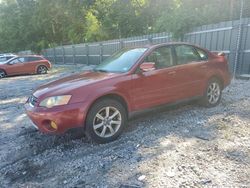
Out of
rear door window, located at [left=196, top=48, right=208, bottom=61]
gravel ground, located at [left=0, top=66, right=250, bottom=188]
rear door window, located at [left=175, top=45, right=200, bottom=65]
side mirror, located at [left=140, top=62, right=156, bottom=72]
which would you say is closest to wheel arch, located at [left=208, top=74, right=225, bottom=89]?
rear door window, located at [left=196, top=48, right=208, bottom=61]

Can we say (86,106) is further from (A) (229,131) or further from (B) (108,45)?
(B) (108,45)

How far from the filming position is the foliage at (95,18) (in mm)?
13708

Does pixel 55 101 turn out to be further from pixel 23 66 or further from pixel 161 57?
pixel 23 66

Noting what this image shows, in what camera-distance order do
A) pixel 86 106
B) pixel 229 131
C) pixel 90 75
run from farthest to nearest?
pixel 90 75 → pixel 229 131 → pixel 86 106

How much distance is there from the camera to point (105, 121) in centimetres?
473

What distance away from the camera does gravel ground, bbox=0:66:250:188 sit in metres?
3.55

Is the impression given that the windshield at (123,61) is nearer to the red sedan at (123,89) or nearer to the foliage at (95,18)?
the red sedan at (123,89)

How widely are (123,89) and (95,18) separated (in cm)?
2615

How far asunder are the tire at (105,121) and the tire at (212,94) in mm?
2270

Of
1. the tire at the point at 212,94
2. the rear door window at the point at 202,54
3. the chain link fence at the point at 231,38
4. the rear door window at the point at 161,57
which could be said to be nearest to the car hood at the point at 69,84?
the rear door window at the point at 161,57

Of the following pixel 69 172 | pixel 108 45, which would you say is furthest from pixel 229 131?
pixel 108 45

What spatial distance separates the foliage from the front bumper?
908cm

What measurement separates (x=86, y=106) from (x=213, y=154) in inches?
79.4

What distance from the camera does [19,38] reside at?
42438mm
